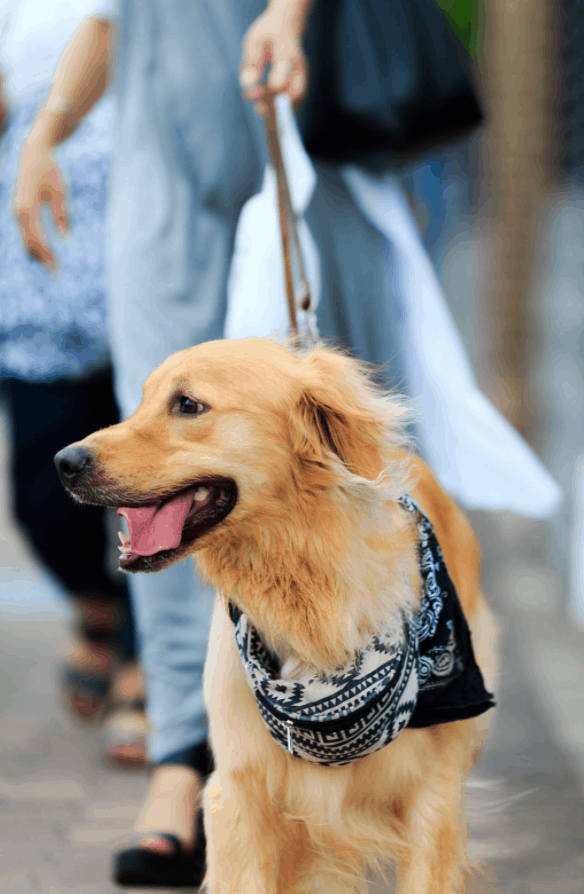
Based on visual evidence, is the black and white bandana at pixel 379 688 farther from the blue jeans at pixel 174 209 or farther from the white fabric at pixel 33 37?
the white fabric at pixel 33 37

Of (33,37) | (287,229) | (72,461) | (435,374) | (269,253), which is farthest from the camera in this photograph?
(33,37)

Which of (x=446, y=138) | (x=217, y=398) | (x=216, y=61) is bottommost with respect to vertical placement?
(x=217, y=398)

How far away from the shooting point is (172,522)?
1.05m

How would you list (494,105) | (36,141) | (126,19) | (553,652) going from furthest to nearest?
(553,652) < (494,105) < (126,19) < (36,141)

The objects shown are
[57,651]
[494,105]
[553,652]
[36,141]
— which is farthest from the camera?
[57,651]

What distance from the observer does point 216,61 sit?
1.87 m

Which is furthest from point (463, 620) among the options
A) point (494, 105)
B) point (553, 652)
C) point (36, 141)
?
point (553, 652)

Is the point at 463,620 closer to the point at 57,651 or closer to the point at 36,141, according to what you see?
the point at 36,141

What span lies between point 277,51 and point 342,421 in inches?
→ 36.0

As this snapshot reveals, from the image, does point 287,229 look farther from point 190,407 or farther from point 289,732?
point 289,732

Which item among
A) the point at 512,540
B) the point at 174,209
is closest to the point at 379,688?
the point at 174,209

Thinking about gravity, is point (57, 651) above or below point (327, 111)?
below

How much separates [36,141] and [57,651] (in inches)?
84.5

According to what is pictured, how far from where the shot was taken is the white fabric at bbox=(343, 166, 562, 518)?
1774 millimetres
